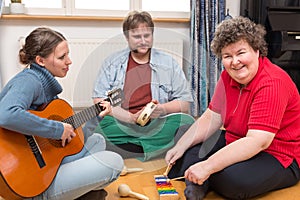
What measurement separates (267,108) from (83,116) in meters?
0.66

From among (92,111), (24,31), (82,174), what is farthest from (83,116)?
(24,31)

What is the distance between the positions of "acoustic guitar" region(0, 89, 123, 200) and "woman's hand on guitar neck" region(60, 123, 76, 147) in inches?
0.8

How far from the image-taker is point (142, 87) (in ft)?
4.23

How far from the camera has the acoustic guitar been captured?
1.07m

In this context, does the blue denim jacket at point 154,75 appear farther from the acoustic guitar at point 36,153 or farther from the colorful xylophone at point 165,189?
the colorful xylophone at point 165,189

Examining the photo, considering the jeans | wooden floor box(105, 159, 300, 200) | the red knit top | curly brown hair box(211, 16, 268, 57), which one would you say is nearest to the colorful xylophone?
wooden floor box(105, 159, 300, 200)

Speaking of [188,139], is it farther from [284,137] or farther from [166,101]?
[284,137]

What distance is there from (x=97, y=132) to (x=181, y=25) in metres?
1.58

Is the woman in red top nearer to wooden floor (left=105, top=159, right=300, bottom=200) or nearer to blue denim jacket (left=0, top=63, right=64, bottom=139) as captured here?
wooden floor (left=105, top=159, right=300, bottom=200)

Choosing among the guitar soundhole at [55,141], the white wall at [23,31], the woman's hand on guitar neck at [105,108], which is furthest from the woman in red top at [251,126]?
the white wall at [23,31]

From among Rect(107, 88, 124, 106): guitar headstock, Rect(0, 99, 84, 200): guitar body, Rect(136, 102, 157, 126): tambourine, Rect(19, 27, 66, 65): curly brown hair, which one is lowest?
Rect(0, 99, 84, 200): guitar body

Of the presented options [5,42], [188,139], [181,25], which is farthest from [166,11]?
[188,139]

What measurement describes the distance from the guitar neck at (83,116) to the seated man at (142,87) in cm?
4

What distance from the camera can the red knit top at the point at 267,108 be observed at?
125cm
